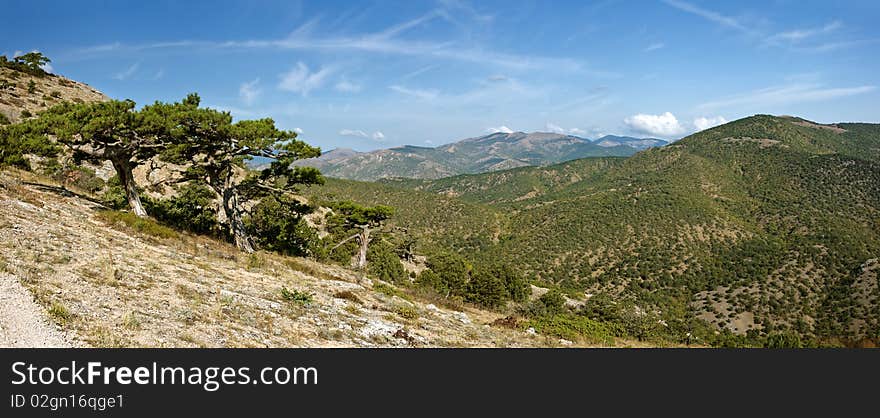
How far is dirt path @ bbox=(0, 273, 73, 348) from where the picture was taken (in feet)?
17.4

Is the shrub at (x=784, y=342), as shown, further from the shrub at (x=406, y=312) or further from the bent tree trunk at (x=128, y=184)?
the bent tree trunk at (x=128, y=184)

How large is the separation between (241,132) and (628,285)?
3295 inches

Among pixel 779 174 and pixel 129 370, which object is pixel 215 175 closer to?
pixel 129 370

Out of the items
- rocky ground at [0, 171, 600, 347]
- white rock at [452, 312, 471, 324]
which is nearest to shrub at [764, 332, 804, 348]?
white rock at [452, 312, 471, 324]

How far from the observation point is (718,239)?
320 ft

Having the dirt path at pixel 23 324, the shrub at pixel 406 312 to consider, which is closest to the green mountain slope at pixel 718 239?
the shrub at pixel 406 312

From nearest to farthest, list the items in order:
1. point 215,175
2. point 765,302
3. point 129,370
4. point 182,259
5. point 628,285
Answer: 1. point 129,370
2. point 182,259
3. point 215,175
4. point 765,302
5. point 628,285

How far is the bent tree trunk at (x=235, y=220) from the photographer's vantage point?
61.4 ft

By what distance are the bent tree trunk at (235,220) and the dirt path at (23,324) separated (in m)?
A: 11.9

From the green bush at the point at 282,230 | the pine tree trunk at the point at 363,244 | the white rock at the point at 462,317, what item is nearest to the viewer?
the white rock at the point at 462,317

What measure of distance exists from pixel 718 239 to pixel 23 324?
376 ft

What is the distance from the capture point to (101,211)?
16.3 metres

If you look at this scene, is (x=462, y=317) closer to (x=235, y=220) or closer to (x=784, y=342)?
(x=235, y=220)

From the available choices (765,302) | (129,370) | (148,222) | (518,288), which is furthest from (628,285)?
(129,370)
